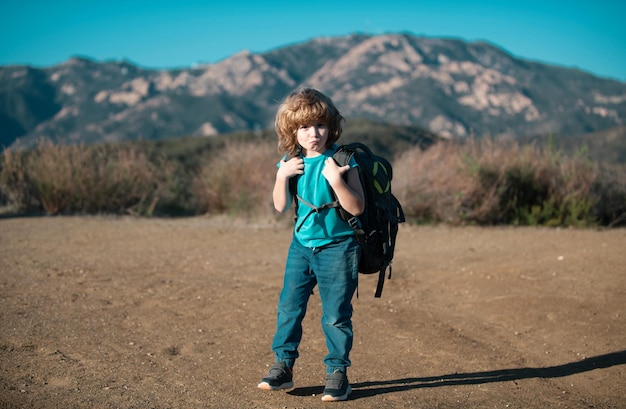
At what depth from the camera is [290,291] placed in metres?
3.74

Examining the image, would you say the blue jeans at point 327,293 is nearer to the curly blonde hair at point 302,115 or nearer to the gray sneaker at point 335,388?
the gray sneaker at point 335,388

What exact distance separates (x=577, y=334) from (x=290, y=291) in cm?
275

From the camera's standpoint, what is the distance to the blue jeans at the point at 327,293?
3.62 meters

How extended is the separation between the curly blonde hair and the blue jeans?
1.86 ft

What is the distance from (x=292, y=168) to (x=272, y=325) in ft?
7.07

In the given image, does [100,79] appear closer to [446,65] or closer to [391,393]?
[446,65]

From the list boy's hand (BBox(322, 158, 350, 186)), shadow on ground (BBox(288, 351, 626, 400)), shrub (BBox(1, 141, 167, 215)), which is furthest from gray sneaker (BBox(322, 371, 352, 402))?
shrub (BBox(1, 141, 167, 215))

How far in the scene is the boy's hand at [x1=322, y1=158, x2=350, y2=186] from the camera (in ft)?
11.2

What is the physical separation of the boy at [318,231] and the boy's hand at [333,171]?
4cm

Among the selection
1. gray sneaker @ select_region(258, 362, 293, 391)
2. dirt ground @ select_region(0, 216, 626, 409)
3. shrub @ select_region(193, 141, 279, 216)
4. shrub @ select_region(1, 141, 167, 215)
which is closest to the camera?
gray sneaker @ select_region(258, 362, 293, 391)

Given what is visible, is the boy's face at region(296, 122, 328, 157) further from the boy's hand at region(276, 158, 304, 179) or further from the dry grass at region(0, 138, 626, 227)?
the dry grass at region(0, 138, 626, 227)

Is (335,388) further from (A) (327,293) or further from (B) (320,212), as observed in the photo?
(B) (320,212)

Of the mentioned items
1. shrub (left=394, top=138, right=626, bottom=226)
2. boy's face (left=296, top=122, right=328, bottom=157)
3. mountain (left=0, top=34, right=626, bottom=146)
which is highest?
mountain (left=0, top=34, right=626, bottom=146)

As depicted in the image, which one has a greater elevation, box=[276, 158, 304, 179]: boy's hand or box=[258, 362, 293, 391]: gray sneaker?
box=[276, 158, 304, 179]: boy's hand
